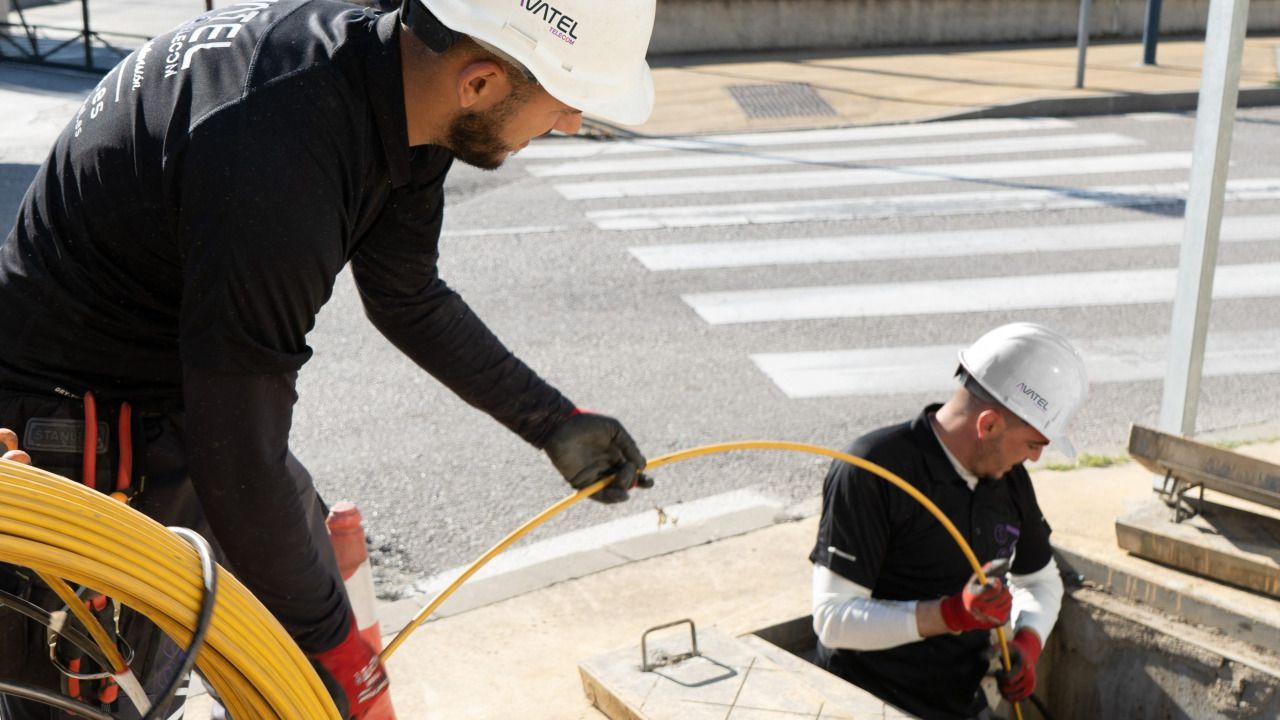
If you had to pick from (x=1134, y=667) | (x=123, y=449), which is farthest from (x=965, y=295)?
(x=123, y=449)

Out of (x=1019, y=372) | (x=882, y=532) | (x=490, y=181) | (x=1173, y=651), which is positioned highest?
(x=1019, y=372)

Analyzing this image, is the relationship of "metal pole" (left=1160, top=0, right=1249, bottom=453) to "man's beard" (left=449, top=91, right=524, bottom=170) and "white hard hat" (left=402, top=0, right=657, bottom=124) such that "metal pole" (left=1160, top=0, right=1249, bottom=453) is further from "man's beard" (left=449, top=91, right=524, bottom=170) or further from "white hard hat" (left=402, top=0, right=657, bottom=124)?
"man's beard" (left=449, top=91, right=524, bottom=170)

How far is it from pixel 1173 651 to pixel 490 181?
24.9ft

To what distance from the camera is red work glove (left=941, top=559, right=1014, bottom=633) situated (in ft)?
10.4

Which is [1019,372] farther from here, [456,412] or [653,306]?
[653,306]

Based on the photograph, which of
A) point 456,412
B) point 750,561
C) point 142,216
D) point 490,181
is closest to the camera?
point 142,216

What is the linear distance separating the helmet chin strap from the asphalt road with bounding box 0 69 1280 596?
2.78 meters

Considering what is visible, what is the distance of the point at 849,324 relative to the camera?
7.29 meters

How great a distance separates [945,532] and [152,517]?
6.40 feet

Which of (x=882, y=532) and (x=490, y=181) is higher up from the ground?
(x=882, y=532)

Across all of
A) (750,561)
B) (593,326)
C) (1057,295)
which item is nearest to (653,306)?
(593,326)

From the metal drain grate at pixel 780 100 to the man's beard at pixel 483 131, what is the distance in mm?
10708

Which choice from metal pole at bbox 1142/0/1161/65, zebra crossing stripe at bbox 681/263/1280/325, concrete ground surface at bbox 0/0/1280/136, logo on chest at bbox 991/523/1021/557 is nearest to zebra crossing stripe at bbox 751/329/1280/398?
zebra crossing stripe at bbox 681/263/1280/325

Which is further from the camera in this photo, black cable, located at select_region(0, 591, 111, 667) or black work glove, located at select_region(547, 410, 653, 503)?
black work glove, located at select_region(547, 410, 653, 503)
